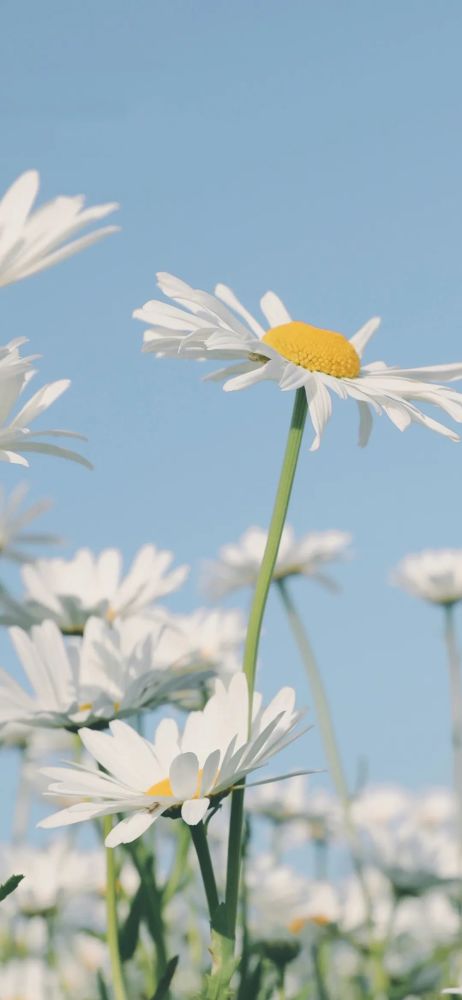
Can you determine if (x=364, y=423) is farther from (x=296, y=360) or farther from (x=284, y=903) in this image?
(x=284, y=903)

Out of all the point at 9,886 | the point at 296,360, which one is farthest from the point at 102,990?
the point at 296,360

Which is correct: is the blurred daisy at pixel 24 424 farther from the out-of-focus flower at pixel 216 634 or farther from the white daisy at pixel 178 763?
the out-of-focus flower at pixel 216 634

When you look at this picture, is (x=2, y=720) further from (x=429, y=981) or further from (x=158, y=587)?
(x=429, y=981)

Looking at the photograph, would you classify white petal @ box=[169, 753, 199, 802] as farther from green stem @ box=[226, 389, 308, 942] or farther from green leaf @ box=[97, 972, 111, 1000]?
green leaf @ box=[97, 972, 111, 1000]

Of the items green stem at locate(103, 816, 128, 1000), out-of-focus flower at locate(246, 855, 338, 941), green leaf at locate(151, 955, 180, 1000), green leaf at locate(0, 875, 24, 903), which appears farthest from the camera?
out-of-focus flower at locate(246, 855, 338, 941)

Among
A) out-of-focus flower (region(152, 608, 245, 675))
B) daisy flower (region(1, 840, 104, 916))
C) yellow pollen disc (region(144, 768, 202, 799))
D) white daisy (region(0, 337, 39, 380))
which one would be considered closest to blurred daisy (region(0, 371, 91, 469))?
white daisy (region(0, 337, 39, 380))

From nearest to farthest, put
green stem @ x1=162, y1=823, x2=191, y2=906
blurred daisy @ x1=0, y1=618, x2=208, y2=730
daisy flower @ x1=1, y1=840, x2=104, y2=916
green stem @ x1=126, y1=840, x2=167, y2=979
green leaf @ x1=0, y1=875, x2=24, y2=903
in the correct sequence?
green leaf @ x1=0, y1=875, x2=24, y2=903, blurred daisy @ x1=0, y1=618, x2=208, y2=730, green stem @ x1=126, y1=840, x2=167, y2=979, green stem @ x1=162, y1=823, x2=191, y2=906, daisy flower @ x1=1, y1=840, x2=104, y2=916
